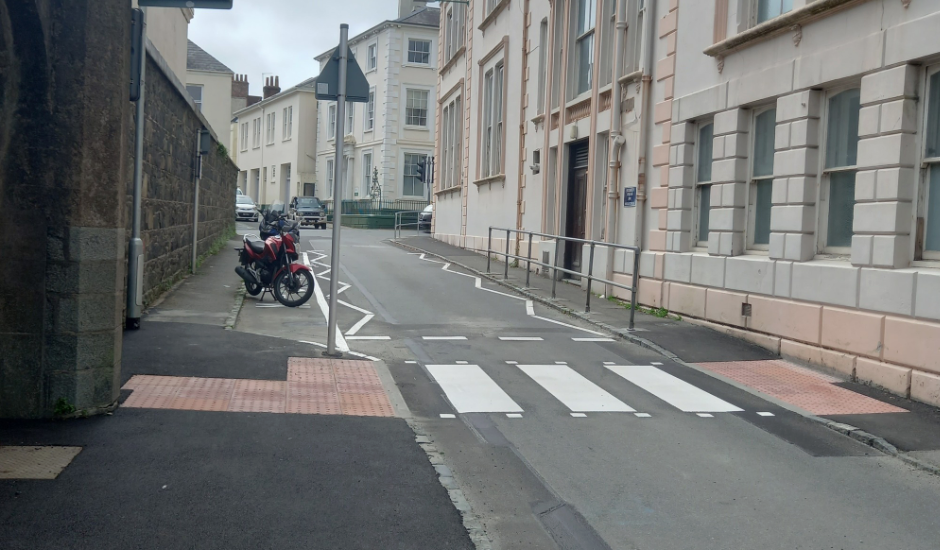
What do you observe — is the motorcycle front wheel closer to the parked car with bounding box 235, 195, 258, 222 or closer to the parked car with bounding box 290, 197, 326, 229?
the parked car with bounding box 290, 197, 326, 229

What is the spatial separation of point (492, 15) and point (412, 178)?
987 inches

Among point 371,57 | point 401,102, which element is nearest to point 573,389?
point 401,102

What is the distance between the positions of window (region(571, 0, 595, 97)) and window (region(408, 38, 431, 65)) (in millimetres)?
31865

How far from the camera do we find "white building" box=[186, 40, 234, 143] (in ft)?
138

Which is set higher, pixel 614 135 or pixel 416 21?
pixel 416 21

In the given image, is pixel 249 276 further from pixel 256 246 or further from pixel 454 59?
pixel 454 59

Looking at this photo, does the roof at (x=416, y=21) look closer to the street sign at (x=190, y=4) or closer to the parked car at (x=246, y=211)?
the parked car at (x=246, y=211)

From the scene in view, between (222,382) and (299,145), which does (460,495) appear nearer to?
(222,382)

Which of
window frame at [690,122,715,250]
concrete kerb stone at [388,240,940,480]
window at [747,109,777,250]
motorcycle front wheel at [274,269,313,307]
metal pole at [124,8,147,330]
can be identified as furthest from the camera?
motorcycle front wheel at [274,269,313,307]

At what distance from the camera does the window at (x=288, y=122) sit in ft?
193

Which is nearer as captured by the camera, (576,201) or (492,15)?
(576,201)

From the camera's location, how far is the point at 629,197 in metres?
15.6

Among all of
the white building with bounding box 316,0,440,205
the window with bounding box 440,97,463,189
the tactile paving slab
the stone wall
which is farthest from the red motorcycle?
the white building with bounding box 316,0,440,205

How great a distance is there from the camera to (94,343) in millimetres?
6406
